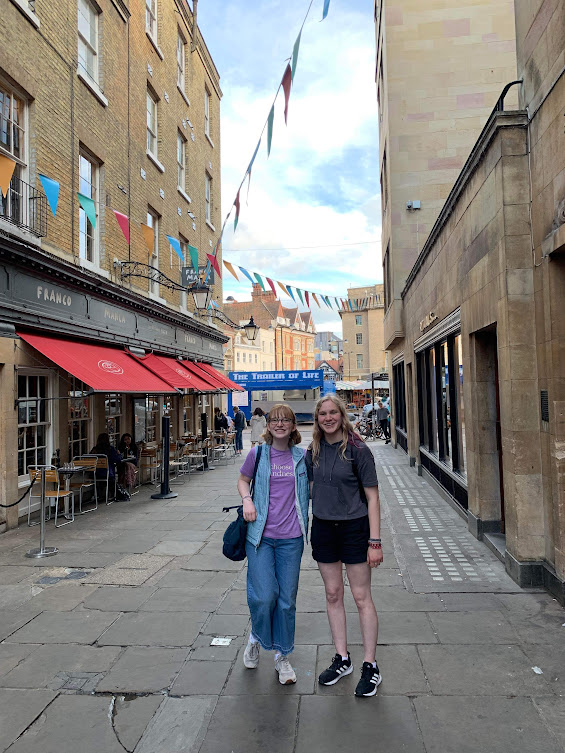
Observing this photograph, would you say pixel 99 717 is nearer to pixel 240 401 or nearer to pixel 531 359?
pixel 531 359

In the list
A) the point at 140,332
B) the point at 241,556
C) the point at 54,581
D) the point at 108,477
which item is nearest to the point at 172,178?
the point at 140,332

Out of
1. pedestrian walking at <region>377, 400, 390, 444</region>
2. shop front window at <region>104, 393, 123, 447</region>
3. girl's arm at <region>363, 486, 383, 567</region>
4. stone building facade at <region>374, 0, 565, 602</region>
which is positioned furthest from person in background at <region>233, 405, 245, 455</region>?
girl's arm at <region>363, 486, 383, 567</region>

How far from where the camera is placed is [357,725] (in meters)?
3.02

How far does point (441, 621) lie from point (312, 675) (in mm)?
1346

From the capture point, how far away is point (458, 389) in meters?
8.85

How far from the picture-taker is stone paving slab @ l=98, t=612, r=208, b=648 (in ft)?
13.7

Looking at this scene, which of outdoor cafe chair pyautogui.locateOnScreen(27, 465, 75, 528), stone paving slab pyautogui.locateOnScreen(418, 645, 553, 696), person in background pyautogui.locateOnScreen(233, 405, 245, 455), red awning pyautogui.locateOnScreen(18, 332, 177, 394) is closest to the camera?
stone paving slab pyautogui.locateOnScreen(418, 645, 553, 696)

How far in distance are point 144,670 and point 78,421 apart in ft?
26.3

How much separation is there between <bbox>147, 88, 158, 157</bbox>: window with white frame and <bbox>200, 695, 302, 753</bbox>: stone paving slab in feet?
47.4

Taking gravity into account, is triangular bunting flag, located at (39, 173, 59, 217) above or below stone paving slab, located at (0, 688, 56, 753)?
above

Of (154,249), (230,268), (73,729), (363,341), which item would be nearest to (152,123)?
(154,249)

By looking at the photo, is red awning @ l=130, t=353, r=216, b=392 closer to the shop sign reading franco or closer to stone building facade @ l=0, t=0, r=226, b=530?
stone building facade @ l=0, t=0, r=226, b=530

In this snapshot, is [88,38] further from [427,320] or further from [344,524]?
[344,524]

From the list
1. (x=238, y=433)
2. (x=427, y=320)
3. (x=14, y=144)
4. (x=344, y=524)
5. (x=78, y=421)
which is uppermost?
(x=14, y=144)
